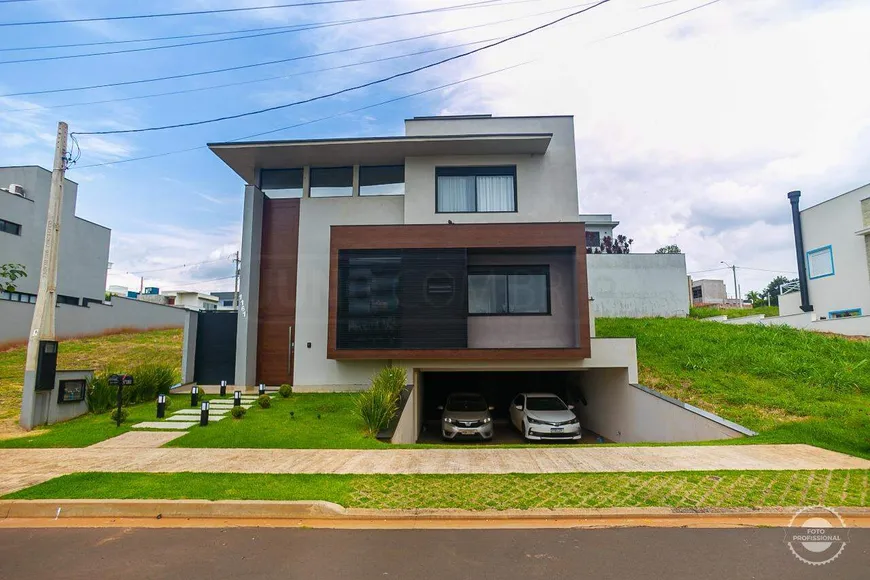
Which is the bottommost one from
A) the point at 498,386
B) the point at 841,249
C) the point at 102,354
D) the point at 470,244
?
the point at 498,386

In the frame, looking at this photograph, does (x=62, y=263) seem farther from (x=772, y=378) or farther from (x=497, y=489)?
(x=772, y=378)

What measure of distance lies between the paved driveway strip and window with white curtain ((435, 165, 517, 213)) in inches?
366

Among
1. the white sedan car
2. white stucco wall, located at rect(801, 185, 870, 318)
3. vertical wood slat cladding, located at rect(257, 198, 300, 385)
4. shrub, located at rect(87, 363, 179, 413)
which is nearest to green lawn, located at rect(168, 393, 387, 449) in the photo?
vertical wood slat cladding, located at rect(257, 198, 300, 385)

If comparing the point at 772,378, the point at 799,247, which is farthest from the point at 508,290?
the point at 799,247

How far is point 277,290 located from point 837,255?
23397 millimetres

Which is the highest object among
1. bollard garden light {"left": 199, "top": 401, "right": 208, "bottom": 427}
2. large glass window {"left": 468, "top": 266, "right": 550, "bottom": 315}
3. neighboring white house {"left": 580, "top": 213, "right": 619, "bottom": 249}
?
Result: neighboring white house {"left": 580, "top": 213, "right": 619, "bottom": 249}

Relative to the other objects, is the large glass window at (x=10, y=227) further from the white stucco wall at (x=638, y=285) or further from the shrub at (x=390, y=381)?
the white stucco wall at (x=638, y=285)

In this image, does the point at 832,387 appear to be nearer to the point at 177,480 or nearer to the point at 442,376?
the point at 442,376

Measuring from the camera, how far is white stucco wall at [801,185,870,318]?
2058cm

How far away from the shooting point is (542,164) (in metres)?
16.6

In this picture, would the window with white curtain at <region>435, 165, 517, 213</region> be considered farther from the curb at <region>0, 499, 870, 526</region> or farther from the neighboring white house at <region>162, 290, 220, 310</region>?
the neighboring white house at <region>162, 290, 220, 310</region>

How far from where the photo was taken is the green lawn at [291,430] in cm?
964

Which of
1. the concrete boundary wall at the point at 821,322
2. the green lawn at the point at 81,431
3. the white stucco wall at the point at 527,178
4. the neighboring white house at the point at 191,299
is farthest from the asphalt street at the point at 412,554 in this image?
the neighboring white house at the point at 191,299

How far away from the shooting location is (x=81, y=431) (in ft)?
34.7
